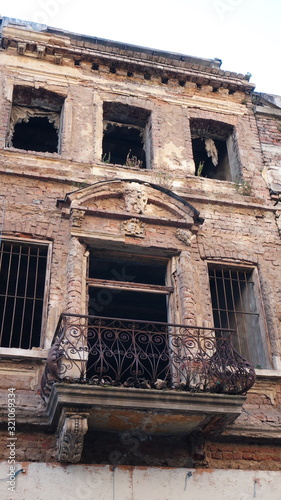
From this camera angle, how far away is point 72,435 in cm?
741

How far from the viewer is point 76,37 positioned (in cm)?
A: 1284

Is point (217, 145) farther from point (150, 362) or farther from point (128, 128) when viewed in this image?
point (150, 362)

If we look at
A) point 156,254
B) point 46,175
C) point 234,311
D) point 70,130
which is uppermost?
point 70,130

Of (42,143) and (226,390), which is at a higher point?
(42,143)

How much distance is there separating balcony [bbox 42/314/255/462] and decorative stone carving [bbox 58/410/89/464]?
0.01 meters

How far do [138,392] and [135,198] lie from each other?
4003mm

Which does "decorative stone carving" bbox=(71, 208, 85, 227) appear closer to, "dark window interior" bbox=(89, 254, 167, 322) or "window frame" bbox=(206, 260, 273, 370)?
"dark window interior" bbox=(89, 254, 167, 322)

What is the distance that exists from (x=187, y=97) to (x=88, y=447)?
796cm

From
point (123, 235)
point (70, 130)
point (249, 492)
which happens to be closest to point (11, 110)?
point (70, 130)

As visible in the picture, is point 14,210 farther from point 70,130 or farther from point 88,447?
point 88,447

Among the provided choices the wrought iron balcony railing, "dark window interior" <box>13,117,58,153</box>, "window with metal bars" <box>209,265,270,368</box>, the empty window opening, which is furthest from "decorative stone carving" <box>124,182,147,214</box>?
"dark window interior" <box>13,117,58,153</box>

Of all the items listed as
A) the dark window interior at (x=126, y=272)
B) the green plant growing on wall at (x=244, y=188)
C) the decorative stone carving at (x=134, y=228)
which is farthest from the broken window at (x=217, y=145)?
the decorative stone carving at (x=134, y=228)

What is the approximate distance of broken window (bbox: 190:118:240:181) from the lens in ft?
41.2

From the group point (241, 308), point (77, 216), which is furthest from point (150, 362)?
point (241, 308)
